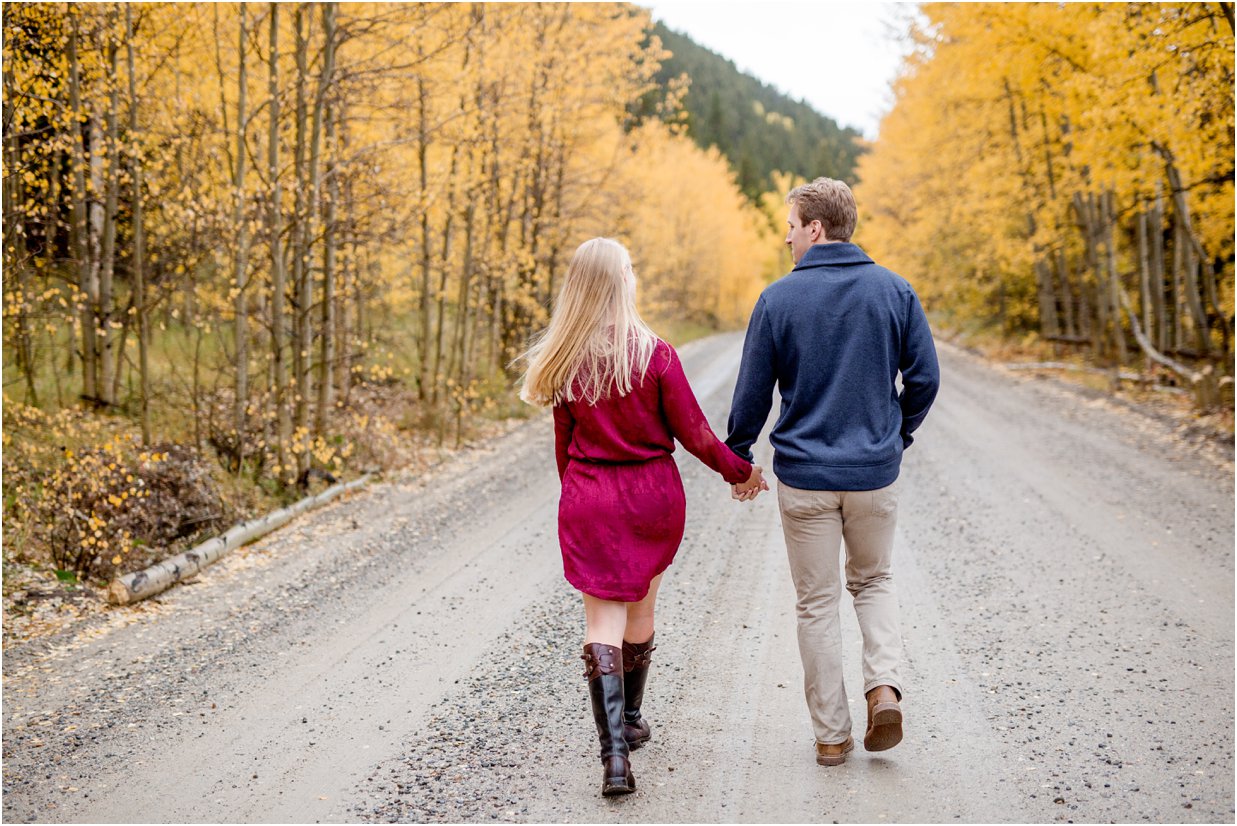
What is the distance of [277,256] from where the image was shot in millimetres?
9188

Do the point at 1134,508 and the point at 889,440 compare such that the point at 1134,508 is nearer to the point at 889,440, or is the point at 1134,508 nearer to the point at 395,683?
the point at 889,440

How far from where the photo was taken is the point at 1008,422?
43.3 ft

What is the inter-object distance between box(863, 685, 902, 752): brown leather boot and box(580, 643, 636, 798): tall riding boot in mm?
920

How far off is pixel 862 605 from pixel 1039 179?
19.7m

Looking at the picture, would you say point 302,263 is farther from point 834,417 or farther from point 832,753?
point 832,753

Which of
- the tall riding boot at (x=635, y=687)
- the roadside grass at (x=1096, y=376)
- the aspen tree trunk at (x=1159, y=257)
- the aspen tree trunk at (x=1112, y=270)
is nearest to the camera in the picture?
the tall riding boot at (x=635, y=687)

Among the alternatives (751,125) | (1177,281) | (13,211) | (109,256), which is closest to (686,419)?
(13,211)

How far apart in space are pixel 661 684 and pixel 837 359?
190 centimetres

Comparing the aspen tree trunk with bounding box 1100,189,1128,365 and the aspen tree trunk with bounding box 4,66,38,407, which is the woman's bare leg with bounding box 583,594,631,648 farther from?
the aspen tree trunk with bounding box 1100,189,1128,365

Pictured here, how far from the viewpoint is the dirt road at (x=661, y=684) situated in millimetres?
3465

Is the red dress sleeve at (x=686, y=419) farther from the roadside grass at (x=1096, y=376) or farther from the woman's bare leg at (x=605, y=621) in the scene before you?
the roadside grass at (x=1096, y=376)

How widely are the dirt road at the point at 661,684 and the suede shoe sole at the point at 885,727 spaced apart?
126mm

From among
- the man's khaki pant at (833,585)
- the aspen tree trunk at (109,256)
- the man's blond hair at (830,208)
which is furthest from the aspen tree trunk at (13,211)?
the man's khaki pant at (833,585)

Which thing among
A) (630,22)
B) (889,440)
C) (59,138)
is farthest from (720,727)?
(630,22)
